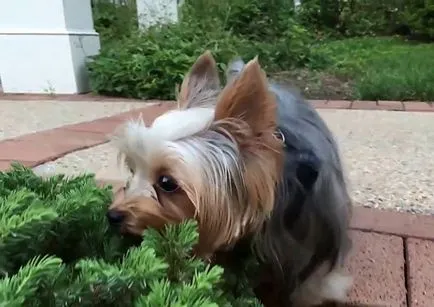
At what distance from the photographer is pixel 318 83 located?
580 centimetres

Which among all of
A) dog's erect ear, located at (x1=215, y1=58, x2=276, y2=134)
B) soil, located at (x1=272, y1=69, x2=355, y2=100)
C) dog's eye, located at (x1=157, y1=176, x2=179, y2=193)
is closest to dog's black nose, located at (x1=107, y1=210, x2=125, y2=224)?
dog's eye, located at (x1=157, y1=176, x2=179, y2=193)

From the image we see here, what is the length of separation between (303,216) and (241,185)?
0.19 m

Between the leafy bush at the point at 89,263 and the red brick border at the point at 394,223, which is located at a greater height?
the leafy bush at the point at 89,263

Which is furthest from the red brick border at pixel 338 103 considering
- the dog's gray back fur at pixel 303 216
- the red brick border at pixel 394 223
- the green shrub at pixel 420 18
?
the green shrub at pixel 420 18

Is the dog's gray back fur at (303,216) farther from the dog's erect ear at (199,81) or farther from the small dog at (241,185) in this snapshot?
the dog's erect ear at (199,81)

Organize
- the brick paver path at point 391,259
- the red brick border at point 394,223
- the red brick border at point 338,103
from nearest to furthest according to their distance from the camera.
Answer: the brick paver path at point 391,259, the red brick border at point 394,223, the red brick border at point 338,103

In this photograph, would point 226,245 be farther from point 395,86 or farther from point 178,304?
point 395,86

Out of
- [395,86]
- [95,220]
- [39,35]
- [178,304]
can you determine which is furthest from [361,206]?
[39,35]

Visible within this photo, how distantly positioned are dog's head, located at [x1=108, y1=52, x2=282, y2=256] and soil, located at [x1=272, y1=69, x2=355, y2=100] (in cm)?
371

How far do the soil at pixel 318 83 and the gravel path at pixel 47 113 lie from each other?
143 centimetres

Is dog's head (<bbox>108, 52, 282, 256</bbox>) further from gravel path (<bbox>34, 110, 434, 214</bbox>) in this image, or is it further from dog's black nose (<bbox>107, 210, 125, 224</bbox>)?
gravel path (<bbox>34, 110, 434, 214</bbox>)

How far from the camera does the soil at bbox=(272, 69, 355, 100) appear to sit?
5477mm

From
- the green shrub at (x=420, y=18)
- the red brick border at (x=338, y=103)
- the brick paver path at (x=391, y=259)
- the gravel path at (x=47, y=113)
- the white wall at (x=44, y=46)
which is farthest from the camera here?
the green shrub at (x=420, y=18)

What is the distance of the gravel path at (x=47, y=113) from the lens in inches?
152
